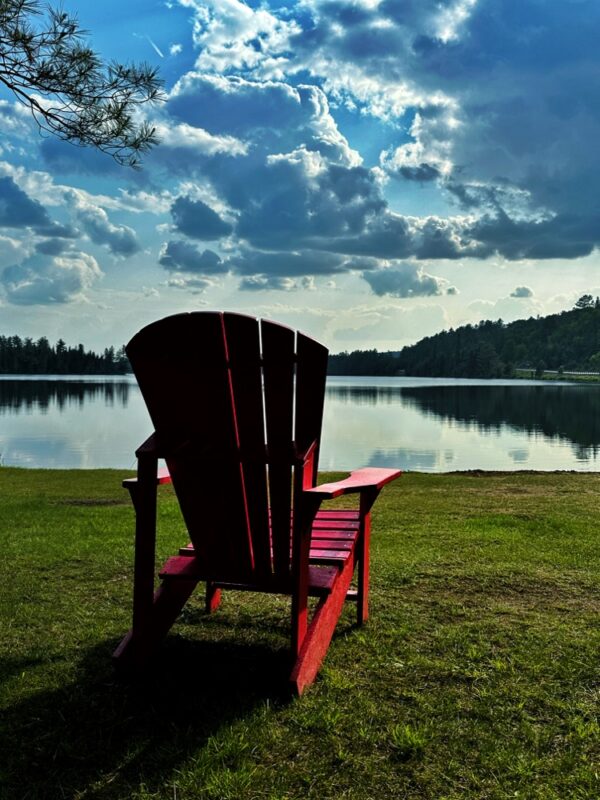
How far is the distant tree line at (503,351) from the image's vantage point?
147 metres

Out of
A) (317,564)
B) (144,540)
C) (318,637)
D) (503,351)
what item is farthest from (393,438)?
(503,351)

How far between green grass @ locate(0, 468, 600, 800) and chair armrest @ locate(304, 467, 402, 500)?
821 millimetres

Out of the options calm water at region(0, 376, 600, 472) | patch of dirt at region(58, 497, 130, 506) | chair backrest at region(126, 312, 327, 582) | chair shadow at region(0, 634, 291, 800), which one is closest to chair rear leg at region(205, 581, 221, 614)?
chair shadow at region(0, 634, 291, 800)

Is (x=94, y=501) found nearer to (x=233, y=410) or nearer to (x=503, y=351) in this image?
(x=233, y=410)

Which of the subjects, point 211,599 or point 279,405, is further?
point 211,599

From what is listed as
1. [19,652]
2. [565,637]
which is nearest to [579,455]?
[565,637]

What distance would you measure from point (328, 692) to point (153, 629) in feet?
2.83

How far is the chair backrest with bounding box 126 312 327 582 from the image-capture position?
280cm

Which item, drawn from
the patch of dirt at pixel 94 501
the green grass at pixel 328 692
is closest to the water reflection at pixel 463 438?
the patch of dirt at pixel 94 501

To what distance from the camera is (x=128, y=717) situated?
257 cm

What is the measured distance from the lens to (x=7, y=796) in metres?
2.08

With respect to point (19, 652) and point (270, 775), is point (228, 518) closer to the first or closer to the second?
point (270, 775)

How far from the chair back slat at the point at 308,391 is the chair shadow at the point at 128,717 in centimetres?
102

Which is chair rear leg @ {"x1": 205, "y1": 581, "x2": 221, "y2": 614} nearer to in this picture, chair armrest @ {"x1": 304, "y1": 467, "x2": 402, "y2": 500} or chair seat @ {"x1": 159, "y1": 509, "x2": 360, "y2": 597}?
chair seat @ {"x1": 159, "y1": 509, "x2": 360, "y2": 597}
